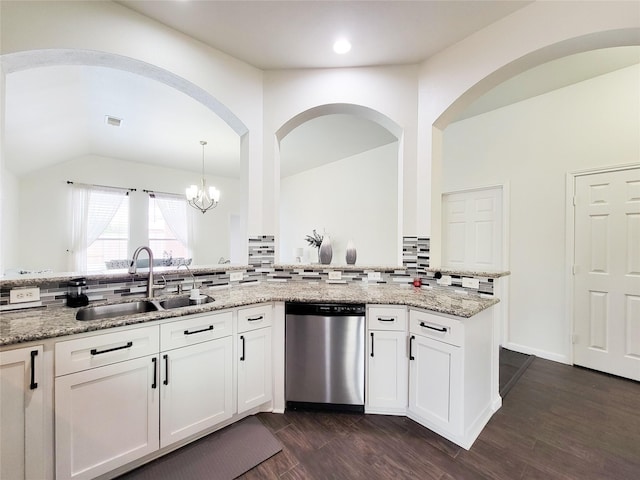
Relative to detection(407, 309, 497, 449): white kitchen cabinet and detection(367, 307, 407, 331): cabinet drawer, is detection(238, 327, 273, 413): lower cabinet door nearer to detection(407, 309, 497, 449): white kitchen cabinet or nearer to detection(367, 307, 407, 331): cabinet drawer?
detection(367, 307, 407, 331): cabinet drawer

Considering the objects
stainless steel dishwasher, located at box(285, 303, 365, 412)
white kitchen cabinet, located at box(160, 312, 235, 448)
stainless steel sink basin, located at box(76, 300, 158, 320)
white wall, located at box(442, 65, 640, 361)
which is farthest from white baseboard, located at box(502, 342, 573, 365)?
stainless steel sink basin, located at box(76, 300, 158, 320)

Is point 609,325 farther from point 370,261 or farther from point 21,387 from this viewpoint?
point 21,387

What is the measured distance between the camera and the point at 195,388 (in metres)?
1.63

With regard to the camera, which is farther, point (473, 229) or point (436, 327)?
point (473, 229)

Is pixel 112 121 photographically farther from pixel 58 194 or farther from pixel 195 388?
pixel 195 388

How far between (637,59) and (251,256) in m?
4.02

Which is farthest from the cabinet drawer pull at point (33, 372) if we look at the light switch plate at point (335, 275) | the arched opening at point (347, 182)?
the arched opening at point (347, 182)

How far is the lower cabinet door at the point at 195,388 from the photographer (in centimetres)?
153

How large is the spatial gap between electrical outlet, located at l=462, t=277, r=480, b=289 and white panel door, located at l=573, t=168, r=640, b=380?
166cm

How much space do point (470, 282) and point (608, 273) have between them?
177 cm

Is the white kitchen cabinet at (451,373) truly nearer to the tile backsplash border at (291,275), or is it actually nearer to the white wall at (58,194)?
the tile backsplash border at (291,275)

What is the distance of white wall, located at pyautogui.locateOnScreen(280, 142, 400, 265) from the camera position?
440cm

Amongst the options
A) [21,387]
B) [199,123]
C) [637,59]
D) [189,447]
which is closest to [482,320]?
[189,447]

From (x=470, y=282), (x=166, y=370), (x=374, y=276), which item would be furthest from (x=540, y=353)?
(x=166, y=370)
